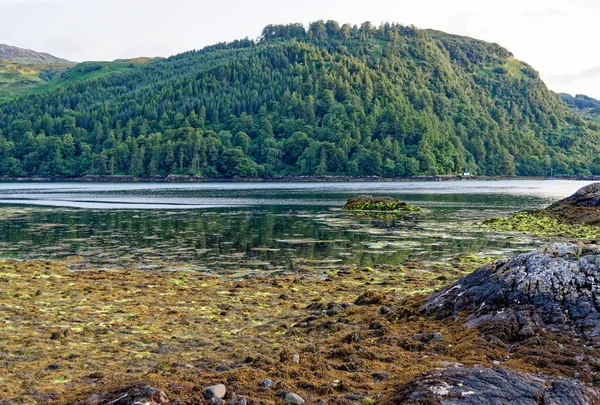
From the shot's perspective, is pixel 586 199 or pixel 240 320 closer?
pixel 240 320

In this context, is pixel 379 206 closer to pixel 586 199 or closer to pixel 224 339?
pixel 586 199

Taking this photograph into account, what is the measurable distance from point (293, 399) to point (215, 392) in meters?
1.34

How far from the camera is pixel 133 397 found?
9047 mm

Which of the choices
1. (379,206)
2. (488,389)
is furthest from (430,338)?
(379,206)

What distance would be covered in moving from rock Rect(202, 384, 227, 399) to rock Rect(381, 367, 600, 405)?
2.81 metres

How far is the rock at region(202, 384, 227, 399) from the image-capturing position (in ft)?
31.3

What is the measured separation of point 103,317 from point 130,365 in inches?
203

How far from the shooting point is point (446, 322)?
14234mm

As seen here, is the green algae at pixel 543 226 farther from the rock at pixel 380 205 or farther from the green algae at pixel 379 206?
the rock at pixel 380 205

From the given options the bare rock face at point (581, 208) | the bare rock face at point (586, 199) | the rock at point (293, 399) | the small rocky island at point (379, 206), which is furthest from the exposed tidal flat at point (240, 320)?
the small rocky island at point (379, 206)

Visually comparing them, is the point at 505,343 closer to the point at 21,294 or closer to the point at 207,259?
the point at 21,294

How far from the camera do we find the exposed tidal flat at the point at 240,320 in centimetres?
1075

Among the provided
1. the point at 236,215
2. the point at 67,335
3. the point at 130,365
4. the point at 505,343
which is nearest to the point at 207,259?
the point at 67,335

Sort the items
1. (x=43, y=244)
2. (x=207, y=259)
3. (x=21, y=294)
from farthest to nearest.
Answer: (x=43, y=244) → (x=207, y=259) → (x=21, y=294)
